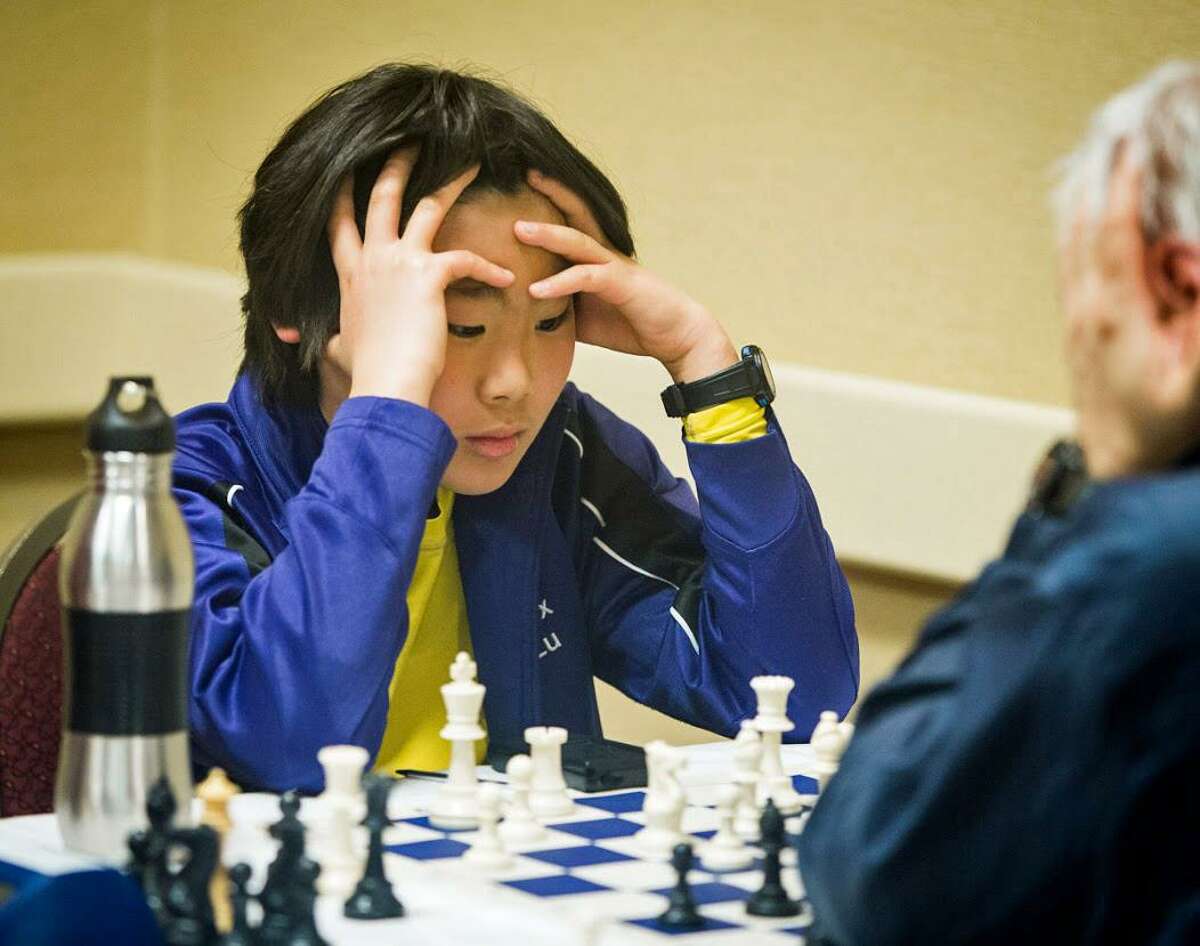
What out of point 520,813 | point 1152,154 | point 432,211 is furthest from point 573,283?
point 1152,154

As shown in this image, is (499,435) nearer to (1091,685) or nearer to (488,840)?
(488,840)

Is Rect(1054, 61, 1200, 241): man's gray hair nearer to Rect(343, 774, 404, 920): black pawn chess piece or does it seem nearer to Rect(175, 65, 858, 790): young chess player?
Rect(343, 774, 404, 920): black pawn chess piece

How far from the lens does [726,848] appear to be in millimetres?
1452

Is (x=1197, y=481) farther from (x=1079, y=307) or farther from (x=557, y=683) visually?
(x=557, y=683)

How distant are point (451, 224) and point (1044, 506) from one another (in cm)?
94

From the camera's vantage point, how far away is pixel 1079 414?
1077 mm

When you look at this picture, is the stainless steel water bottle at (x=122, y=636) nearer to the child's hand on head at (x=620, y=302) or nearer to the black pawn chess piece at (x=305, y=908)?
the black pawn chess piece at (x=305, y=908)

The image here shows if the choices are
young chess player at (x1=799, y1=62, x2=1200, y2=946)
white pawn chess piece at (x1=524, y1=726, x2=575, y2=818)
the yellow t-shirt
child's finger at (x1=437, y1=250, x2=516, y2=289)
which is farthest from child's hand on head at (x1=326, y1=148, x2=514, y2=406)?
young chess player at (x1=799, y1=62, x2=1200, y2=946)

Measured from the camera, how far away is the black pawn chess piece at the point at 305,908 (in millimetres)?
1171

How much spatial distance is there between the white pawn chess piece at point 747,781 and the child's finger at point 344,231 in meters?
0.69

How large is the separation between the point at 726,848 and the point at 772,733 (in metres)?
0.29

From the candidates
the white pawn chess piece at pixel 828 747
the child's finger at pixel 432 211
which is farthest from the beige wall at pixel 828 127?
the white pawn chess piece at pixel 828 747

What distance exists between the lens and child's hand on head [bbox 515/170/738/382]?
204 cm

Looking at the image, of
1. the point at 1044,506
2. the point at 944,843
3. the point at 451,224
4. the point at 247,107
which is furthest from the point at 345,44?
the point at 944,843
